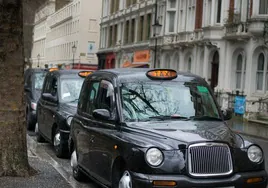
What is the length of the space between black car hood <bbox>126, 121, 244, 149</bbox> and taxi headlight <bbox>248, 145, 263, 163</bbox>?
0.13 metres

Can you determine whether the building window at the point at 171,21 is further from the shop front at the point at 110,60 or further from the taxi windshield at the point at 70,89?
the taxi windshield at the point at 70,89

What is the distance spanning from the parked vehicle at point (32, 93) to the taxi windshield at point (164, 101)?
29.2 ft

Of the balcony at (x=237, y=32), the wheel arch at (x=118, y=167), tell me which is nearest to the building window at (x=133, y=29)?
the balcony at (x=237, y=32)

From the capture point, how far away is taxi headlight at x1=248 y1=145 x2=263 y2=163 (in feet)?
18.5

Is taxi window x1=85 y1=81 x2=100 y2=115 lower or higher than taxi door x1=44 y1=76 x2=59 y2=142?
higher

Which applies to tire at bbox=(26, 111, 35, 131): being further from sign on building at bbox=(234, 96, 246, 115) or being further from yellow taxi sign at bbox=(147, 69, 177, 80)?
sign on building at bbox=(234, 96, 246, 115)

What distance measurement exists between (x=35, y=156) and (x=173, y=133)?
5.00m

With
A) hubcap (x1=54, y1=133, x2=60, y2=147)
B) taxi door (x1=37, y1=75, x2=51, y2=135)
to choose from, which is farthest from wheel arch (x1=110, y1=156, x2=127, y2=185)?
taxi door (x1=37, y1=75, x2=51, y2=135)

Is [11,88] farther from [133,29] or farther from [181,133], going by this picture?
[133,29]

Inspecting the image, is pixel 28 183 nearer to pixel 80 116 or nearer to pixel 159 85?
pixel 80 116

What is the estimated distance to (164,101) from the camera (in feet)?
21.1

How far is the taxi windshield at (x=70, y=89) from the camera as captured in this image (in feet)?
37.3

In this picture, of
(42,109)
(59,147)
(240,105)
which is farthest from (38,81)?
(240,105)

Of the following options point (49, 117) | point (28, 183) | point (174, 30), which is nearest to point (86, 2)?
point (174, 30)
